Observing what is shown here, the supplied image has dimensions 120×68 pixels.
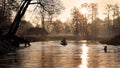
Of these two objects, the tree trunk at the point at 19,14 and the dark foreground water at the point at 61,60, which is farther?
the tree trunk at the point at 19,14

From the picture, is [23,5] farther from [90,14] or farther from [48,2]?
[90,14]

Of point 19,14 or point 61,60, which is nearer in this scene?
point 61,60

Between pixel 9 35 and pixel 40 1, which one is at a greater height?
pixel 40 1

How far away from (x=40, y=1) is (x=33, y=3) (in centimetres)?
158

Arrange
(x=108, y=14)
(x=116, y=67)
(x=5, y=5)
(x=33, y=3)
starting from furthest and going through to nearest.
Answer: (x=108, y=14) → (x=5, y=5) → (x=33, y=3) → (x=116, y=67)

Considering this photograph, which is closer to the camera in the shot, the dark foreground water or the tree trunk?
the dark foreground water

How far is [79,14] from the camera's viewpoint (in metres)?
161

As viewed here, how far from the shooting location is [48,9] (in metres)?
70.7

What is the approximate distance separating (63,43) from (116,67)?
58.4 m

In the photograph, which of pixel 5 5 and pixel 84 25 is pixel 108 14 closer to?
pixel 84 25

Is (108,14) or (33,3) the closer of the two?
(33,3)

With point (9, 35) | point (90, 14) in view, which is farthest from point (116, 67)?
point (90, 14)

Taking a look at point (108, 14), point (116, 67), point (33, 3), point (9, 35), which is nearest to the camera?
point (116, 67)

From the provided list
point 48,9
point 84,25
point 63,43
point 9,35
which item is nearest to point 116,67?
point 9,35
